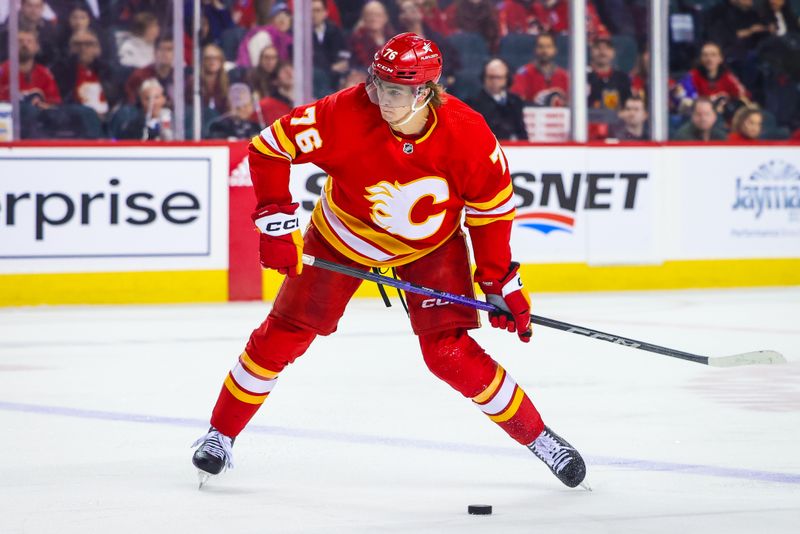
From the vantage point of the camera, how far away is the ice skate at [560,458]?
3.46 m

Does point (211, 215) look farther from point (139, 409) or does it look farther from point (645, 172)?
point (139, 409)

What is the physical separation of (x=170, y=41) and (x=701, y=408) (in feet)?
14.9

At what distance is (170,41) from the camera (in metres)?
8.18

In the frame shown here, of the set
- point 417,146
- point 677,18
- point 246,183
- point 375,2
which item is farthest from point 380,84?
point 677,18

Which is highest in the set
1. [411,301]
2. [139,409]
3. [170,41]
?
[170,41]

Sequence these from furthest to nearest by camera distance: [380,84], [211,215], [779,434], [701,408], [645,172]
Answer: [645,172], [211,215], [701,408], [779,434], [380,84]

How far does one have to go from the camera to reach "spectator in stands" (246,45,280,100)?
8.45 m

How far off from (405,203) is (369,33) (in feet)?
18.2

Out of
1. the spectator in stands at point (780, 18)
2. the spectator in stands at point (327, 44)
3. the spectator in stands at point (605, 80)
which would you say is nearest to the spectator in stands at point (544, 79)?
the spectator in stands at point (605, 80)

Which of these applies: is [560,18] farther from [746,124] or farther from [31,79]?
[31,79]

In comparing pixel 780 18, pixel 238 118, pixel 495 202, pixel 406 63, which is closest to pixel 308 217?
pixel 238 118

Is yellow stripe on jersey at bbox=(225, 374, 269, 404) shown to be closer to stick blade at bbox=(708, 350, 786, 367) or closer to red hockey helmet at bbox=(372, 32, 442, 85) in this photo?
red hockey helmet at bbox=(372, 32, 442, 85)

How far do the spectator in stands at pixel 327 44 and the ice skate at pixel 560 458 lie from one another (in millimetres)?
5318

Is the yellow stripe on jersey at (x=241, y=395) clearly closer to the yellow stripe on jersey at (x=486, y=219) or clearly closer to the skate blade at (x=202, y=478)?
the skate blade at (x=202, y=478)
